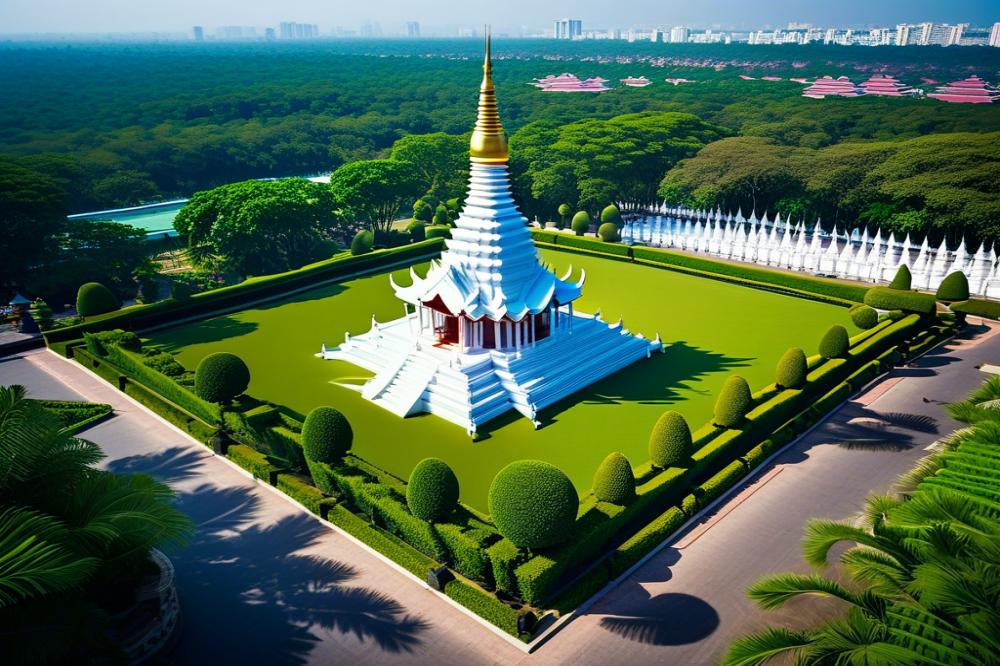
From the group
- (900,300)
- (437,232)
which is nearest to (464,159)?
(437,232)

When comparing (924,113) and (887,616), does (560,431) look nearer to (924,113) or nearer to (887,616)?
(887,616)

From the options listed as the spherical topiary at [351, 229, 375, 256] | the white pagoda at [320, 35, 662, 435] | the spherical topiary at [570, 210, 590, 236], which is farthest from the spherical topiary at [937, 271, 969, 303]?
the spherical topiary at [351, 229, 375, 256]

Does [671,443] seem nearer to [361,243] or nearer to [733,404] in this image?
[733,404]

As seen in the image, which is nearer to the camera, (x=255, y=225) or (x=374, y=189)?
(x=255, y=225)

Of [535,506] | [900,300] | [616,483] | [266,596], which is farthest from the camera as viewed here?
[900,300]

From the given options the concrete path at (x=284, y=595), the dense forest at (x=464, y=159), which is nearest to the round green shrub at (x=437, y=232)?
the dense forest at (x=464, y=159)

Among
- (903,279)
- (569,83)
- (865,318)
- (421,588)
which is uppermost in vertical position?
(569,83)

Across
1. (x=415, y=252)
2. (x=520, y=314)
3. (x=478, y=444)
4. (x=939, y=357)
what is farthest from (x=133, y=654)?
(x=415, y=252)
